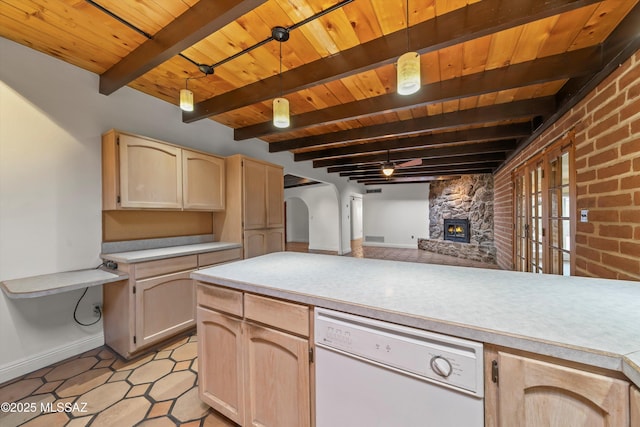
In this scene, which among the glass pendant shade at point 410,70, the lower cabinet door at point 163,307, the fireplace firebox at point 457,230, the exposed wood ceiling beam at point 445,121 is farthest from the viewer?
the fireplace firebox at point 457,230

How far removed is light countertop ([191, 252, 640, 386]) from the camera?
641 mm

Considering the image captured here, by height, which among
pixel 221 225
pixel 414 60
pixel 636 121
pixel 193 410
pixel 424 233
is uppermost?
pixel 414 60

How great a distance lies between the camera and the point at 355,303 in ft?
3.02

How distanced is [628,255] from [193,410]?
2.77m

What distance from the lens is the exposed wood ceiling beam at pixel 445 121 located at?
2.44m

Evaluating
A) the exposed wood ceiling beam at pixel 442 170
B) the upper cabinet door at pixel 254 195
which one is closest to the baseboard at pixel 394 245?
the exposed wood ceiling beam at pixel 442 170

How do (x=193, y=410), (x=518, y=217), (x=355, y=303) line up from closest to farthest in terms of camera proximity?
(x=355, y=303)
(x=193, y=410)
(x=518, y=217)

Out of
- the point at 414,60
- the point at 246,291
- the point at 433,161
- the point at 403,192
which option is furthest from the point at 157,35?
the point at 403,192

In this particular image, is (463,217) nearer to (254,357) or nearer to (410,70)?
(410,70)

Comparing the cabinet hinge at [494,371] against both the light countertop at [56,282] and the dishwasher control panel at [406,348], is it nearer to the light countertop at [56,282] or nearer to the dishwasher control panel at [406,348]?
the dishwasher control panel at [406,348]

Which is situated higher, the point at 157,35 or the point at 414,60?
the point at 157,35

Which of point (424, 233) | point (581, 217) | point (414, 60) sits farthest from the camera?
point (424, 233)

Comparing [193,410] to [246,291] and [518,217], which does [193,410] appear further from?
[518,217]

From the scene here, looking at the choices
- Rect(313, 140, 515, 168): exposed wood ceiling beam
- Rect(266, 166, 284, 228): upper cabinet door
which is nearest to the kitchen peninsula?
Rect(266, 166, 284, 228): upper cabinet door
